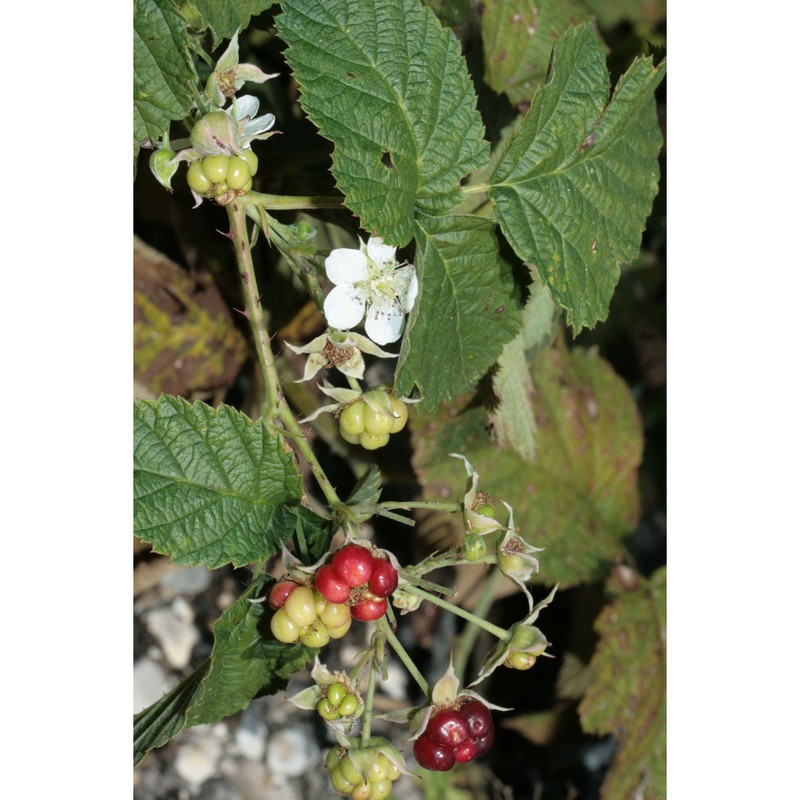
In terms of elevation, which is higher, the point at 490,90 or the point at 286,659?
the point at 490,90

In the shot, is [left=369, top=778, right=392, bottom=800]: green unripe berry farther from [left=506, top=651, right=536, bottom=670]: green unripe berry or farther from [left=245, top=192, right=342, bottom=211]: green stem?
[left=245, top=192, right=342, bottom=211]: green stem

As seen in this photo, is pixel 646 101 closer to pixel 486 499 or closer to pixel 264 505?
pixel 486 499

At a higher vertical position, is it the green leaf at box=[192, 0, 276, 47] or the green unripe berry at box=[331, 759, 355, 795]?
the green leaf at box=[192, 0, 276, 47]

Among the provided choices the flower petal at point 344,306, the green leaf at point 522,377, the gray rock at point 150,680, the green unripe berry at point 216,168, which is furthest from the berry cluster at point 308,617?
the gray rock at point 150,680

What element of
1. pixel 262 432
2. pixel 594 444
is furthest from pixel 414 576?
pixel 594 444

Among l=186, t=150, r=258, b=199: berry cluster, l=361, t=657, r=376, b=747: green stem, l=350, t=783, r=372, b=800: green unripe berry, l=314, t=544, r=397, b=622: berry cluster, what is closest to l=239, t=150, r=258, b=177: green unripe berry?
l=186, t=150, r=258, b=199: berry cluster

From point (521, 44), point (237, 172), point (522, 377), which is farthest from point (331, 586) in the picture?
point (521, 44)

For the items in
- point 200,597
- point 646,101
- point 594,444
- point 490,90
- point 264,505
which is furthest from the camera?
point 594,444
